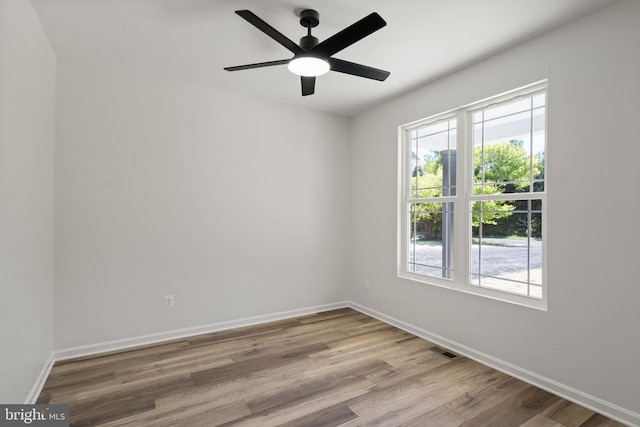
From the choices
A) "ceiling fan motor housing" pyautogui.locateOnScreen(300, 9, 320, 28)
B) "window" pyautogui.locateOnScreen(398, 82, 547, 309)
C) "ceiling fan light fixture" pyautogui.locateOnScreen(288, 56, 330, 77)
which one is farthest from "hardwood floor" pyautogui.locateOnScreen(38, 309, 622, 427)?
"ceiling fan motor housing" pyautogui.locateOnScreen(300, 9, 320, 28)

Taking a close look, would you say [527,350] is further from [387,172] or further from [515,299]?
[387,172]

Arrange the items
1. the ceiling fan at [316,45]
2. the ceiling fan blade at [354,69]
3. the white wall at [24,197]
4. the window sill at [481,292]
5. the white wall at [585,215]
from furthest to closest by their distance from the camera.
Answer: the window sill at [481,292]
the ceiling fan blade at [354,69]
the white wall at [585,215]
the ceiling fan at [316,45]
the white wall at [24,197]

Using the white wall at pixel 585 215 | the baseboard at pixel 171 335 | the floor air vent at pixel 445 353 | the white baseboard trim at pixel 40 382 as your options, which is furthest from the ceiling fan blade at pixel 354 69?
the white baseboard trim at pixel 40 382

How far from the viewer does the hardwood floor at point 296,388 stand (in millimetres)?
2020

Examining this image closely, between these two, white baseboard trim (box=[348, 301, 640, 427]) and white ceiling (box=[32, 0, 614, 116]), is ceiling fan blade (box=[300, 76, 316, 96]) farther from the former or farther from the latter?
white baseboard trim (box=[348, 301, 640, 427])

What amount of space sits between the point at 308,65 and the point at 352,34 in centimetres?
42

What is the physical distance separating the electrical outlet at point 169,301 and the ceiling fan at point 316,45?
2.41 m

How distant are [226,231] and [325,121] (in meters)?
1.95

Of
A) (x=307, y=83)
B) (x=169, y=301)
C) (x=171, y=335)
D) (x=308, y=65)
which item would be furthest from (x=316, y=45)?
(x=171, y=335)

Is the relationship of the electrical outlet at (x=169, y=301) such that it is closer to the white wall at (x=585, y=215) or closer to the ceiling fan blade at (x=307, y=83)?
the ceiling fan blade at (x=307, y=83)

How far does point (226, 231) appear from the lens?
11.8 feet

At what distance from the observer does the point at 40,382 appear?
2346 millimetres

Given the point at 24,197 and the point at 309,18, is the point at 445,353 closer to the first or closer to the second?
the point at 309,18

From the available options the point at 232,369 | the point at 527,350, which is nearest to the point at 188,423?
the point at 232,369
